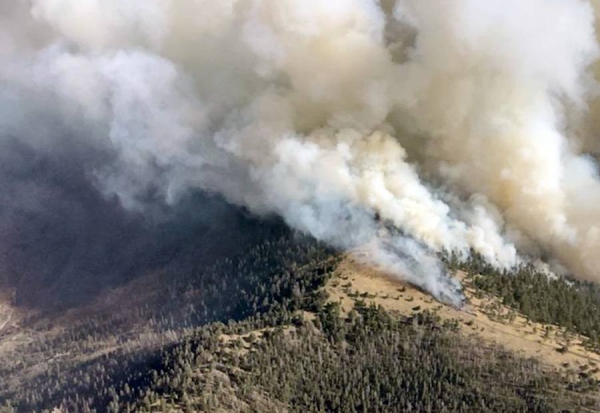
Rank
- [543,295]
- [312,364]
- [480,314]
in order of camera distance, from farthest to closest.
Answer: [543,295], [480,314], [312,364]

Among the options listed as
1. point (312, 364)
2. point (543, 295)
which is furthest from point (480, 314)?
point (312, 364)

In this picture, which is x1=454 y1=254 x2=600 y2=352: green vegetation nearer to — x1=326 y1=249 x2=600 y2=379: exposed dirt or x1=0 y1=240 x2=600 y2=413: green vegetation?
x1=0 y1=240 x2=600 y2=413: green vegetation

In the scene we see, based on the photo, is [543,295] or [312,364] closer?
[312,364]

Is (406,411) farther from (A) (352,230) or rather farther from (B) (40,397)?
(B) (40,397)

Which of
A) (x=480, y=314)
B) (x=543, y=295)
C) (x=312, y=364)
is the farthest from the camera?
(x=543, y=295)

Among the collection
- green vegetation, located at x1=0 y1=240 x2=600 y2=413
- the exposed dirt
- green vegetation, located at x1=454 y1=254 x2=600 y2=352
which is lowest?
green vegetation, located at x1=0 y1=240 x2=600 y2=413

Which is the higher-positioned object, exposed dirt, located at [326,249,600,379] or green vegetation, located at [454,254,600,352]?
green vegetation, located at [454,254,600,352]

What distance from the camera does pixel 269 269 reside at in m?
180

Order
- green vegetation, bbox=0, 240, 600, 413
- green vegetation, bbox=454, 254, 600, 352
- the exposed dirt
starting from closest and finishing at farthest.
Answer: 1. green vegetation, bbox=0, 240, 600, 413
2. the exposed dirt
3. green vegetation, bbox=454, 254, 600, 352

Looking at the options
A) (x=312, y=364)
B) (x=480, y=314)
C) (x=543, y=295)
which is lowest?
(x=312, y=364)

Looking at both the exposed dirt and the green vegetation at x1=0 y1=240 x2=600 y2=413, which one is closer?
the green vegetation at x1=0 y1=240 x2=600 y2=413

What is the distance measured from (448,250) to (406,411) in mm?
47220

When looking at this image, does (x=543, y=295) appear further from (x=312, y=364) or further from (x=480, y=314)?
(x=312, y=364)

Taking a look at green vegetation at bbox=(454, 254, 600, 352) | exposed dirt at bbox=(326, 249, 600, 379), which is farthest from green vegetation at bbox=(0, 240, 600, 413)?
exposed dirt at bbox=(326, 249, 600, 379)
